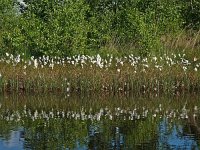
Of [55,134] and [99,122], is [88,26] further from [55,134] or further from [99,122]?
[55,134]

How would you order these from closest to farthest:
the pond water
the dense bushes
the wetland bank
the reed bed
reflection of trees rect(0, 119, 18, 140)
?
the pond water → reflection of trees rect(0, 119, 18, 140) → the wetland bank → the reed bed → the dense bushes

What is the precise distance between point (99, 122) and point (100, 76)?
6674mm

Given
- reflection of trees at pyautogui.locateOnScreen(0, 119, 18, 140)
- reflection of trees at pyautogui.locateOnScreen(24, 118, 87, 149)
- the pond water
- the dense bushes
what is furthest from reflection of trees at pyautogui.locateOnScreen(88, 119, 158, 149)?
the dense bushes

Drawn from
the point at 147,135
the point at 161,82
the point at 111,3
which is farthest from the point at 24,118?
the point at 111,3

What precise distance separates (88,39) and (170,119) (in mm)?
13019

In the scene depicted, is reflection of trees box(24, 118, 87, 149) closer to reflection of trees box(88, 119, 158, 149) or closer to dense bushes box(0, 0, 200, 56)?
reflection of trees box(88, 119, 158, 149)

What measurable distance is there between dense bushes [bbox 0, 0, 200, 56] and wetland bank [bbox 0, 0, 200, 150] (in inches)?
2.2

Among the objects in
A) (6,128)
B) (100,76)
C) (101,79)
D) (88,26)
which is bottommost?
(6,128)

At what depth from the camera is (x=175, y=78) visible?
77.2 feet

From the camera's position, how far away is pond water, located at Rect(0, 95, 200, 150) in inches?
544

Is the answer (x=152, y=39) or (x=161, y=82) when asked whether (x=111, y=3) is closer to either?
(x=152, y=39)

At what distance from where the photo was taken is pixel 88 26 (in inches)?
1144

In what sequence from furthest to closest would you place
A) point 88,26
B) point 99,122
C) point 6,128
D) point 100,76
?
point 88,26
point 100,76
point 99,122
point 6,128

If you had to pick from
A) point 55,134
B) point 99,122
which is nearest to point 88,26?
point 99,122
